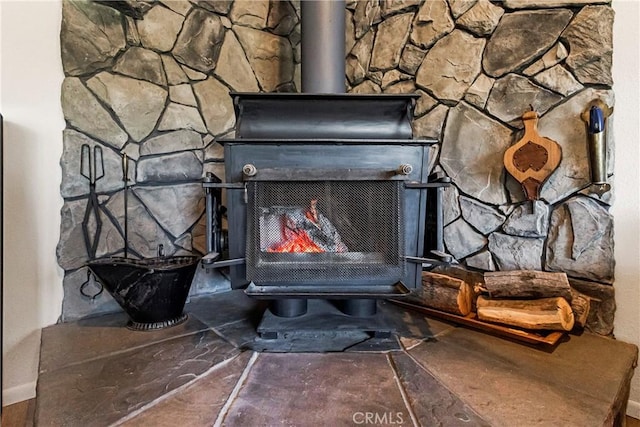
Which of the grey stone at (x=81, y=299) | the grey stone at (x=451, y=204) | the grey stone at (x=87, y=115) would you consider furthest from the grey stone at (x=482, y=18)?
the grey stone at (x=81, y=299)

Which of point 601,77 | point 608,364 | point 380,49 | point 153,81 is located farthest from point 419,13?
point 608,364

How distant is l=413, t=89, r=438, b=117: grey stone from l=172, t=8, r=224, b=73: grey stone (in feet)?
3.45

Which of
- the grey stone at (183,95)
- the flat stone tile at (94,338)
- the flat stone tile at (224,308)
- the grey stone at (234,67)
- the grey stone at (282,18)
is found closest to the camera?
the flat stone tile at (94,338)

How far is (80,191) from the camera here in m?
1.53

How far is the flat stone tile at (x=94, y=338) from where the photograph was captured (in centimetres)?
121

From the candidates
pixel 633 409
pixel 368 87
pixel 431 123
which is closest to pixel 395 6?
pixel 368 87

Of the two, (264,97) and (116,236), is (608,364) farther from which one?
(116,236)

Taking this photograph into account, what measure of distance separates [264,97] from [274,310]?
0.84 metres

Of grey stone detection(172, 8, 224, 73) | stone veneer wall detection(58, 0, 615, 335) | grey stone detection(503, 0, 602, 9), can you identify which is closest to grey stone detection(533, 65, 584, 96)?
stone veneer wall detection(58, 0, 615, 335)

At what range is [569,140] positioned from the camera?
135cm

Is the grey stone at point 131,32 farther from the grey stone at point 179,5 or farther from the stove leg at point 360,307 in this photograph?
the stove leg at point 360,307

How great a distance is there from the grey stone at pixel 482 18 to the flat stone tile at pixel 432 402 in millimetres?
1391

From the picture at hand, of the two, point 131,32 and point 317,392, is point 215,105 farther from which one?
point 317,392

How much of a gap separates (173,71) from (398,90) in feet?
3.64
